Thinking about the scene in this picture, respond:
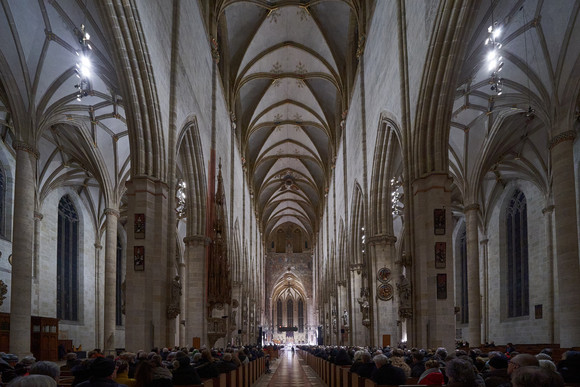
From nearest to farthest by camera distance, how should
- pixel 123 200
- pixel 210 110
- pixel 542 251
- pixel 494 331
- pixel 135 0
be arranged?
1. pixel 135 0
2. pixel 210 110
3. pixel 542 251
4. pixel 494 331
5. pixel 123 200

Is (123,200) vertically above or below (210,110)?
below

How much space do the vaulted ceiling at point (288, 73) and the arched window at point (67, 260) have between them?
34.2 feet

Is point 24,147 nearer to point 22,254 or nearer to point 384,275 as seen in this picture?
point 22,254

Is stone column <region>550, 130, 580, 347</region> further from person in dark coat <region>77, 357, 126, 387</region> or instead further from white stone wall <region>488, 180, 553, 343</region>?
person in dark coat <region>77, 357, 126, 387</region>

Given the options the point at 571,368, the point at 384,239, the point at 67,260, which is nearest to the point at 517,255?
the point at 384,239

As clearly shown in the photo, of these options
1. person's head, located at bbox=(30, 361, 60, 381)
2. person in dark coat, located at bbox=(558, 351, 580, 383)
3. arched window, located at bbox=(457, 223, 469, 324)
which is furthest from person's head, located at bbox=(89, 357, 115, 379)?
arched window, located at bbox=(457, 223, 469, 324)

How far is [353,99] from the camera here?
25750 millimetres

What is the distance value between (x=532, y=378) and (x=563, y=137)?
15.0 meters

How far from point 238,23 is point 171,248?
15115 millimetres

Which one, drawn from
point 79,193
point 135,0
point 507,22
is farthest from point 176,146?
point 79,193

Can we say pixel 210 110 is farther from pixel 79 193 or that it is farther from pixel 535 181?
pixel 535 181

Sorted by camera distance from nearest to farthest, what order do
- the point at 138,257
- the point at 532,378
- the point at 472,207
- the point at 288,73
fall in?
the point at 532,378 < the point at 138,257 < the point at 472,207 < the point at 288,73

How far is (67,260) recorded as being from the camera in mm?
28812

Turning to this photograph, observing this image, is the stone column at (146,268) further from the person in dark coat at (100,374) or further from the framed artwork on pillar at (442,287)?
the person in dark coat at (100,374)
